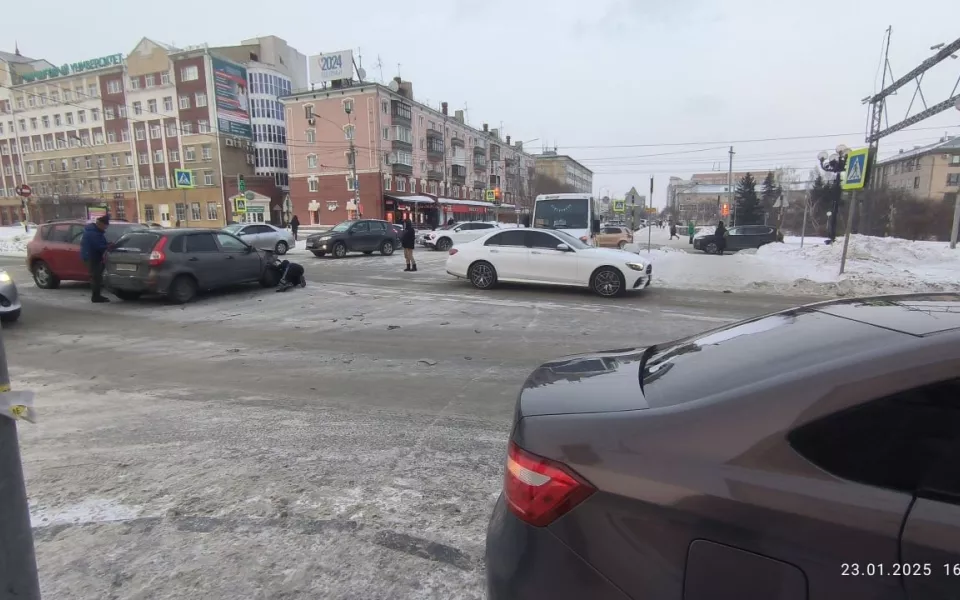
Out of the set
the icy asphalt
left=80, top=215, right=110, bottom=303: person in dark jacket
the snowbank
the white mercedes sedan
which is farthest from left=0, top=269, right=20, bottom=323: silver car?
the snowbank

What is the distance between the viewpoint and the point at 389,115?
5597cm

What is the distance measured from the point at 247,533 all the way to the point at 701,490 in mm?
2531

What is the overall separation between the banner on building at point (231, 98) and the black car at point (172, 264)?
57020mm

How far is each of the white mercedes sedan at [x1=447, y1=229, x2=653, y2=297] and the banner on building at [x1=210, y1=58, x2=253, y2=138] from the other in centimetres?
5879

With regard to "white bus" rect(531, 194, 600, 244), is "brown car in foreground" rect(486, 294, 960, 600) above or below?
below

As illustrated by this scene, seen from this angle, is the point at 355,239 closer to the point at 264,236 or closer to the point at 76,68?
the point at 264,236

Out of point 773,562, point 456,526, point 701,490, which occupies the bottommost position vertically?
point 456,526

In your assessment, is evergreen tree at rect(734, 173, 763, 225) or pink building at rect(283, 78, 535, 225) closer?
pink building at rect(283, 78, 535, 225)

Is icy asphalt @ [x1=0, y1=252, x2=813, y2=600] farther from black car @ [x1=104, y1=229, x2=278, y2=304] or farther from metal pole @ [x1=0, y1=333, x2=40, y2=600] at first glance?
black car @ [x1=104, y1=229, x2=278, y2=304]

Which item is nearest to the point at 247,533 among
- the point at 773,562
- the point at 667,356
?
the point at 667,356

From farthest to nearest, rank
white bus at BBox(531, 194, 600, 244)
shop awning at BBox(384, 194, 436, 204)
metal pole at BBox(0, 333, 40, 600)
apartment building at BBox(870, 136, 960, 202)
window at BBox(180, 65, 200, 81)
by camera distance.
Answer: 1. apartment building at BBox(870, 136, 960, 202)
2. window at BBox(180, 65, 200, 81)
3. shop awning at BBox(384, 194, 436, 204)
4. white bus at BBox(531, 194, 600, 244)
5. metal pole at BBox(0, 333, 40, 600)

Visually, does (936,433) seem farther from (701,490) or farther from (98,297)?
(98,297)

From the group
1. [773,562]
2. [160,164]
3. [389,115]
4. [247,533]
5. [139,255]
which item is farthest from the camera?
[160,164]

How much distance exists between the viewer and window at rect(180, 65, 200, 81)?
59031 millimetres
